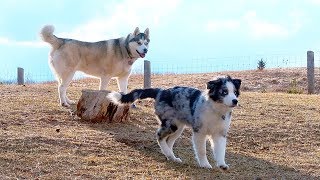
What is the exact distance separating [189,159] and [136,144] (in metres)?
1.05

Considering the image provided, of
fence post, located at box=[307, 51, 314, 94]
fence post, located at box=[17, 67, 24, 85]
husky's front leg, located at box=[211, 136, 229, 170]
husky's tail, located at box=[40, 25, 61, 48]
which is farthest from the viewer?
fence post, located at box=[17, 67, 24, 85]

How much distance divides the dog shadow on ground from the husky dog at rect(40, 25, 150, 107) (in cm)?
242

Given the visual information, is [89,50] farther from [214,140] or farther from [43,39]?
[214,140]

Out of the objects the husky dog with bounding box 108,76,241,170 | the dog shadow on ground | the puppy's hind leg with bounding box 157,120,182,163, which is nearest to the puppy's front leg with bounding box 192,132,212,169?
the husky dog with bounding box 108,76,241,170

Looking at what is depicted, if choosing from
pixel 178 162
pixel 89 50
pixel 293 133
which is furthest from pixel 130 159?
pixel 89 50

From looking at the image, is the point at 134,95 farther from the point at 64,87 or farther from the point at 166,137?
the point at 64,87

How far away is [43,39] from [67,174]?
237 inches

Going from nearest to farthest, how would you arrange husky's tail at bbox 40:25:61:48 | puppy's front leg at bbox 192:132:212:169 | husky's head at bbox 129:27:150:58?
puppy's front leg at bbox 192:132:212:169
husky's tail at bbox 40:25:61:48
husky's head at bbox 129:27:150:58

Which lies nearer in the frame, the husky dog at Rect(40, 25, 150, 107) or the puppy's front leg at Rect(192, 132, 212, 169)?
the puppy's front leg at Rect(192, 132, 212, 169)

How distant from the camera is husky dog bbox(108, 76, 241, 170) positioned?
7.93m

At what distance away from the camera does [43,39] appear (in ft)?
43.0

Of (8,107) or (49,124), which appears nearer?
(49,124)

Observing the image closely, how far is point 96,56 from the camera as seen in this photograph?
1330cm

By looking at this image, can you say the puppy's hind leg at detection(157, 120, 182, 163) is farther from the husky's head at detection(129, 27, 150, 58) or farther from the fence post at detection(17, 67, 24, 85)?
the fence post at detection(17, 67, 24, 85)
